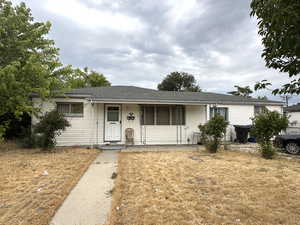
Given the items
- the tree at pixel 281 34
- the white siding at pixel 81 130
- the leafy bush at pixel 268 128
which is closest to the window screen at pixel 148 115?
the white siding at pixel 81 130

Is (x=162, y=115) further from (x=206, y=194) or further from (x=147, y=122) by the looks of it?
(x=206, y=194)

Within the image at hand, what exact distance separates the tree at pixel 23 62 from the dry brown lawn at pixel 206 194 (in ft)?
18.8

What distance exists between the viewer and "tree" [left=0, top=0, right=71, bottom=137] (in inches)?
306

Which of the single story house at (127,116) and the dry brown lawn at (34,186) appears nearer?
the dry brown lawn at (34,186)

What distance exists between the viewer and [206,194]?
368 cm

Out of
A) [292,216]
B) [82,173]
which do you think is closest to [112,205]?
[82,173]

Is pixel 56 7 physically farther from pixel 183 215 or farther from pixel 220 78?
→ pixel 220 78

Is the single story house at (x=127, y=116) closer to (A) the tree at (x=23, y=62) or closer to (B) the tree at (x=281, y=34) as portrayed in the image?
(A) the tree at (x=23, y=62)

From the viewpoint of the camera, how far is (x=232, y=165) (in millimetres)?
6008

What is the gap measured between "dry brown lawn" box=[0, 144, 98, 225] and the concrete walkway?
0.51ft

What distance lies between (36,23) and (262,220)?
12779 millimetres

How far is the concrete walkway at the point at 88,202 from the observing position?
2.69 meters

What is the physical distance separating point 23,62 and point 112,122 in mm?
5401

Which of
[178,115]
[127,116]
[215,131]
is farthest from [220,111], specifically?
[127,116]
